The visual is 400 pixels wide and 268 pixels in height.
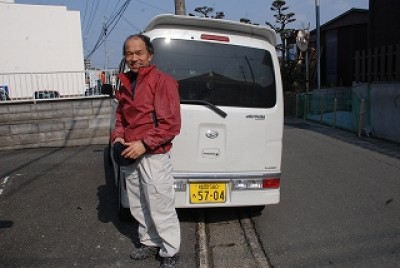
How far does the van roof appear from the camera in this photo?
3.76 m

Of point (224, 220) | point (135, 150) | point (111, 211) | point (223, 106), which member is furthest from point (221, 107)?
point (111, 211)

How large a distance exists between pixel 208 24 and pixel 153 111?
130 cm

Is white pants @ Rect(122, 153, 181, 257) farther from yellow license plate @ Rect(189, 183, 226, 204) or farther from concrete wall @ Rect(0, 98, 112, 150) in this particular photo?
concrete wall @ Rect(0, 98, 112, 150)

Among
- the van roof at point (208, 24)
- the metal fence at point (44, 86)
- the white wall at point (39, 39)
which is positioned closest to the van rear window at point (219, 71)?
the van roof at point (208, 24)

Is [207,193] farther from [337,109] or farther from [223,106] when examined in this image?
[337,109]

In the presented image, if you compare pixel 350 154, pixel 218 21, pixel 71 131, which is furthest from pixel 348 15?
pixel 218 21

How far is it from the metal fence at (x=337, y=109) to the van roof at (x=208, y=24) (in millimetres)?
8163

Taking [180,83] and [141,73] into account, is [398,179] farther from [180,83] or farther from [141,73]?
[141,73]

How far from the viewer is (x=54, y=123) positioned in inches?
377

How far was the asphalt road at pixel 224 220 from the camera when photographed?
11.7 feet

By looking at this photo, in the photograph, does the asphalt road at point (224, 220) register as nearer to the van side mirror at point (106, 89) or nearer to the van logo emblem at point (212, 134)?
the van logo emblem at point (212, 134)

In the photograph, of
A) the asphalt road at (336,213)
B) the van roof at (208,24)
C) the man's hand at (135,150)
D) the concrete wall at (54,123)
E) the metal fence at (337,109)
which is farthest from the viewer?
the metal fence at (337,109)

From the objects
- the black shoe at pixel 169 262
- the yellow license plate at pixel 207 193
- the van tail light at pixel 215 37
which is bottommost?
the black shoe at pixel 169 262

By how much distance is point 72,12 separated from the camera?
88.8 ft
